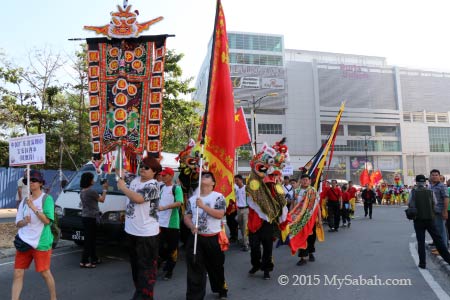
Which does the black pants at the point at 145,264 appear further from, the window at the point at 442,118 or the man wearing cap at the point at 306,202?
the window at the point at 442,118

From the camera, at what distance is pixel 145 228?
4551 mm

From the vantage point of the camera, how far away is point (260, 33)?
66.6m

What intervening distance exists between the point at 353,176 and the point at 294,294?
221 ft

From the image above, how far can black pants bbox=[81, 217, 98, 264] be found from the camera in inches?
270

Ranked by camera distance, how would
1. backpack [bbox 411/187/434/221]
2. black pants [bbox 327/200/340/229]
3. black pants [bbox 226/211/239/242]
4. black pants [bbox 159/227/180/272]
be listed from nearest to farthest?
black pants [bbox 159/227/180/272] < backpack [bbox 411/187/434/221] < black pants [bbox 226/211/239/242] < black pants [bbox 327/200/340/229]

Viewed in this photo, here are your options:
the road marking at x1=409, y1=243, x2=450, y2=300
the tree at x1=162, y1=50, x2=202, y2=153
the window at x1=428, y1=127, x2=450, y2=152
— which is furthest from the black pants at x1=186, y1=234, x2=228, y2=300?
the window at x1=428, y1=127, x2=450, y2=152

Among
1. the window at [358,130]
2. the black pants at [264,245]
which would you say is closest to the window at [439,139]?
the window at [358,130]

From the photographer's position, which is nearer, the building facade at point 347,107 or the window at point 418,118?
the building facade at point 347,107

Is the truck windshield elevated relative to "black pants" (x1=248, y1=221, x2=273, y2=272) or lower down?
elevated

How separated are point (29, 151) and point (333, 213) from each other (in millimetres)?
11005

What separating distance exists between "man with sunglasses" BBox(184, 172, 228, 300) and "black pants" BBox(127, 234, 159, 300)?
467 mm

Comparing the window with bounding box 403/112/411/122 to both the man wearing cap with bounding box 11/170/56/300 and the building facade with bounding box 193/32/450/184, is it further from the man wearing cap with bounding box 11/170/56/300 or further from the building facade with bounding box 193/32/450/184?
the man wearing cap with bounding box 11/170/56/300

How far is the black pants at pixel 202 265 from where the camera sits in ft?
15.4

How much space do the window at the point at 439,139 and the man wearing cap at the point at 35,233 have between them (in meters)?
83.1
